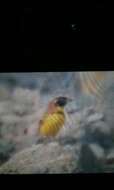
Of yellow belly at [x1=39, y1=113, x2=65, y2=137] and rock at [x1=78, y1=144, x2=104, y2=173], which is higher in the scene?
yellow belly at [x1=39, y1=113, x2=65, y2=137]

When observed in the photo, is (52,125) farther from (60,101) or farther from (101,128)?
(101,128)

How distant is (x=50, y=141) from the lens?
9.39ft

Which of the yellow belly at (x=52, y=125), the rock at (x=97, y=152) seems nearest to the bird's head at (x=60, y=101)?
the yellow belly at (x=52, y=125)

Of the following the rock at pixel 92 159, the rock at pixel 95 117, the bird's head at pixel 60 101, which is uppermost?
the bird's head at pixel 60 101

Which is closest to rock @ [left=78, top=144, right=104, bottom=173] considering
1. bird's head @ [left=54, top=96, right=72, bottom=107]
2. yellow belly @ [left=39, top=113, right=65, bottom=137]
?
yellow belly @ [left=39, top=113, right=65, bottom=137]

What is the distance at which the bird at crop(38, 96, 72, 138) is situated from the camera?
287cm

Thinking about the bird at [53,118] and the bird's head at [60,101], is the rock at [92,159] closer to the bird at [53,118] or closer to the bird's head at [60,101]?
the bird at [53,118]

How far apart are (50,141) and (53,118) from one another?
0.23 metres

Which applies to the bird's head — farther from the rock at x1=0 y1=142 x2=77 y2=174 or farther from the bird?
the rock at x1=0 y1=142 x2=77 y2=174

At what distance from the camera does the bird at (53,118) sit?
113 inches

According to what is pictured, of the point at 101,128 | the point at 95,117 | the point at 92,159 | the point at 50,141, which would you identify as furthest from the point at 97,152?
the point at 50,141
